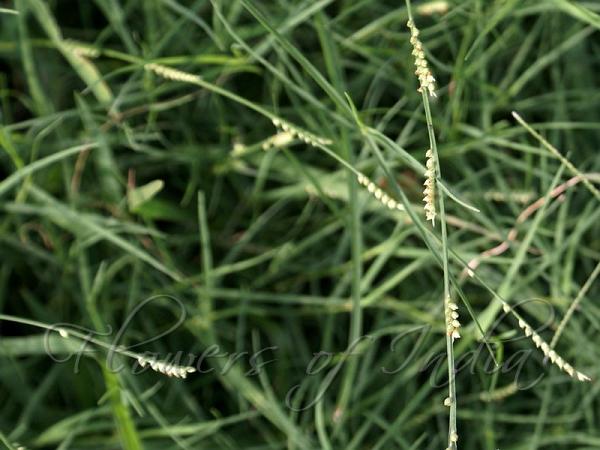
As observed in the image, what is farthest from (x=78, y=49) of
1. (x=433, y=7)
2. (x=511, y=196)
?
(x=511, y=196)

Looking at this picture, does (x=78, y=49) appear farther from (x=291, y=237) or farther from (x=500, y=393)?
(x=500, y=393)

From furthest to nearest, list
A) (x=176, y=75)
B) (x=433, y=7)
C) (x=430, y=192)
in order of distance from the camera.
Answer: (x=433, y=7) → (x=176, y=75) → (x=430, y=192)

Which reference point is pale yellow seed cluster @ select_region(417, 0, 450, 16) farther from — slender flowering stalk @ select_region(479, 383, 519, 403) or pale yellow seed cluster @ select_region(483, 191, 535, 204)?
slender flowering stalk @ select_region(479, 383, 519, 403)

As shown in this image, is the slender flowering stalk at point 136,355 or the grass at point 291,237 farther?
the grass at point 291,237

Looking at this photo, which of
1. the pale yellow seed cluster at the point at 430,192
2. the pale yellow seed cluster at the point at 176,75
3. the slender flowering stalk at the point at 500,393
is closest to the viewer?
the pale yellow seed cluster at the point at 430,192

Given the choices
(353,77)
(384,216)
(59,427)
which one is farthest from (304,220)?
(59,427)

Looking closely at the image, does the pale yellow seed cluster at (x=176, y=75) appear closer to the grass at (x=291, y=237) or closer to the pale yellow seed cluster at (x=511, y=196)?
the grass at (x=291, y=237)

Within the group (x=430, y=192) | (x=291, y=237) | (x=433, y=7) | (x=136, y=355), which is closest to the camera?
(x=430, y=192)

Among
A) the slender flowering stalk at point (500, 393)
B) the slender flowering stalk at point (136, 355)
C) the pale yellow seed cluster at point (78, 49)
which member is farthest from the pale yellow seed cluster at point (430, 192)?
the pale yellow seed cluster at point (78, 49)

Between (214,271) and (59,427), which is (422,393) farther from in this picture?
(59,427)
